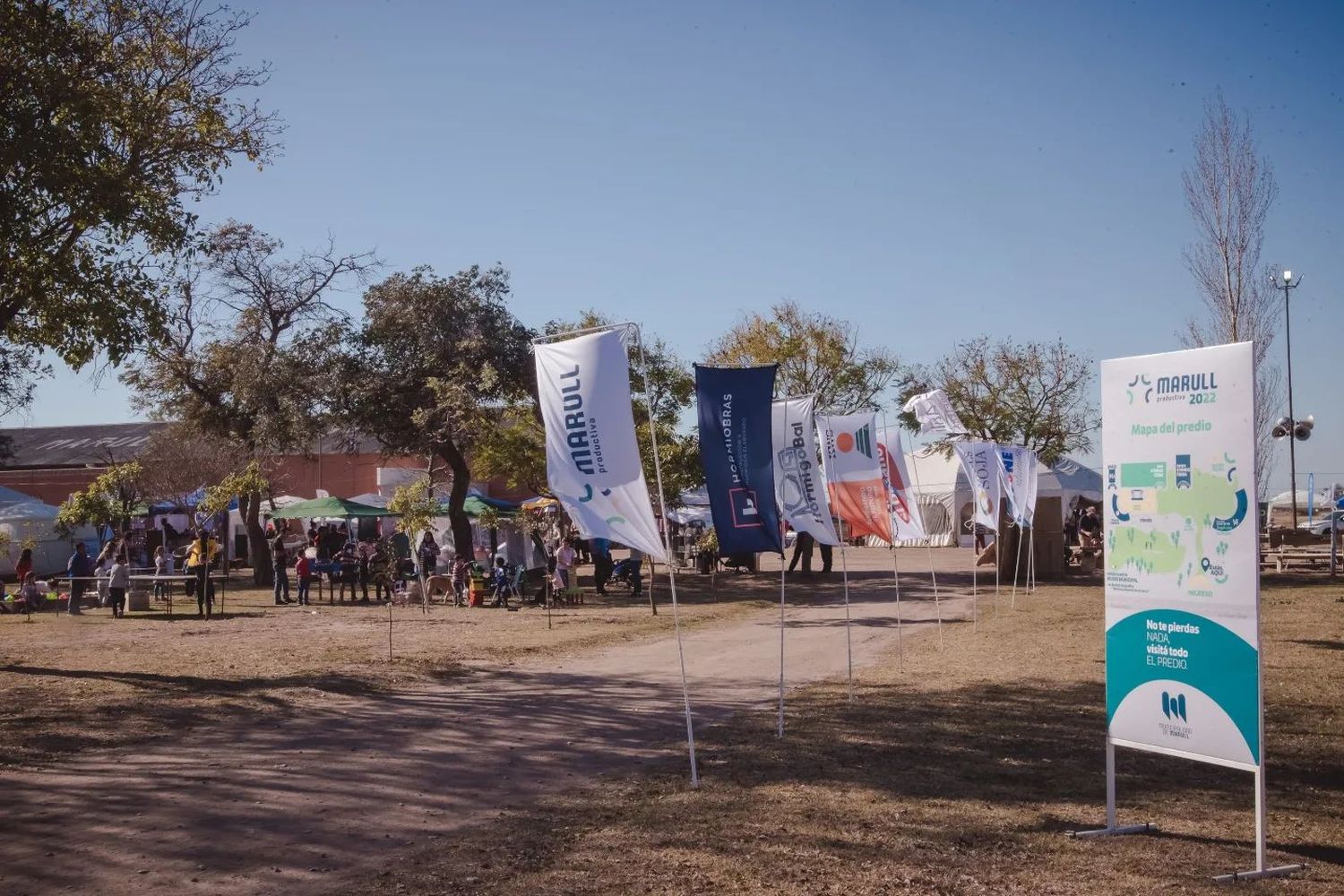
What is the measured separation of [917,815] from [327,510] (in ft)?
83.3

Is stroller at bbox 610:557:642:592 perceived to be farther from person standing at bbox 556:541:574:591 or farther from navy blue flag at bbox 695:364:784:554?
navy blue flag at bbox 695:364:784:554

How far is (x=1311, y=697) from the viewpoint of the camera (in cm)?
1166

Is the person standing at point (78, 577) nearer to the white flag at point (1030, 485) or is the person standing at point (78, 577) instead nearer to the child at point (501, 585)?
the child at point (501, 585)

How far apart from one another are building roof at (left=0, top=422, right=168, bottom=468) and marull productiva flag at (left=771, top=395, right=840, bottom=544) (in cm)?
5316

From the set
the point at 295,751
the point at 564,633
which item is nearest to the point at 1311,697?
the point at 295,751

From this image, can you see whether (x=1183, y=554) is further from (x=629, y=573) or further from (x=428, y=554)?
(x=428, y=554)

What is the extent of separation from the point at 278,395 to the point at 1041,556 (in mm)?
21198

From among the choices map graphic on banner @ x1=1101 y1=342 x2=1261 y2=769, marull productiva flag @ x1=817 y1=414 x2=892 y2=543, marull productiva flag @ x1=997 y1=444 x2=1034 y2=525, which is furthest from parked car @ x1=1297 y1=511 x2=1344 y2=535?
map graphic on banner @ x1=1101 y1=342 x2=1261 y2=769

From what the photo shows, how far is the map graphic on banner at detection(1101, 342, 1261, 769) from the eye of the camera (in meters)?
6.17

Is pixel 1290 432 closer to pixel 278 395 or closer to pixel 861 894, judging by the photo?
pixel 278 395

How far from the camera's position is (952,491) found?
51.5m

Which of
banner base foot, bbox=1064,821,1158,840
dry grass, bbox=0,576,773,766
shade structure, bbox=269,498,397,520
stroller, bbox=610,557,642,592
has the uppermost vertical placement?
shade structure, bbox=269,498,397,520

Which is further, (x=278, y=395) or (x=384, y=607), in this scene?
(x=278, y=395)

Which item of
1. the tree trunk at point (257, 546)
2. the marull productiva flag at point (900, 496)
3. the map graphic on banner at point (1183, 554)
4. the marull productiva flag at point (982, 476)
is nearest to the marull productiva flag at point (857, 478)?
the marull productiva flag at point (900, 496)
